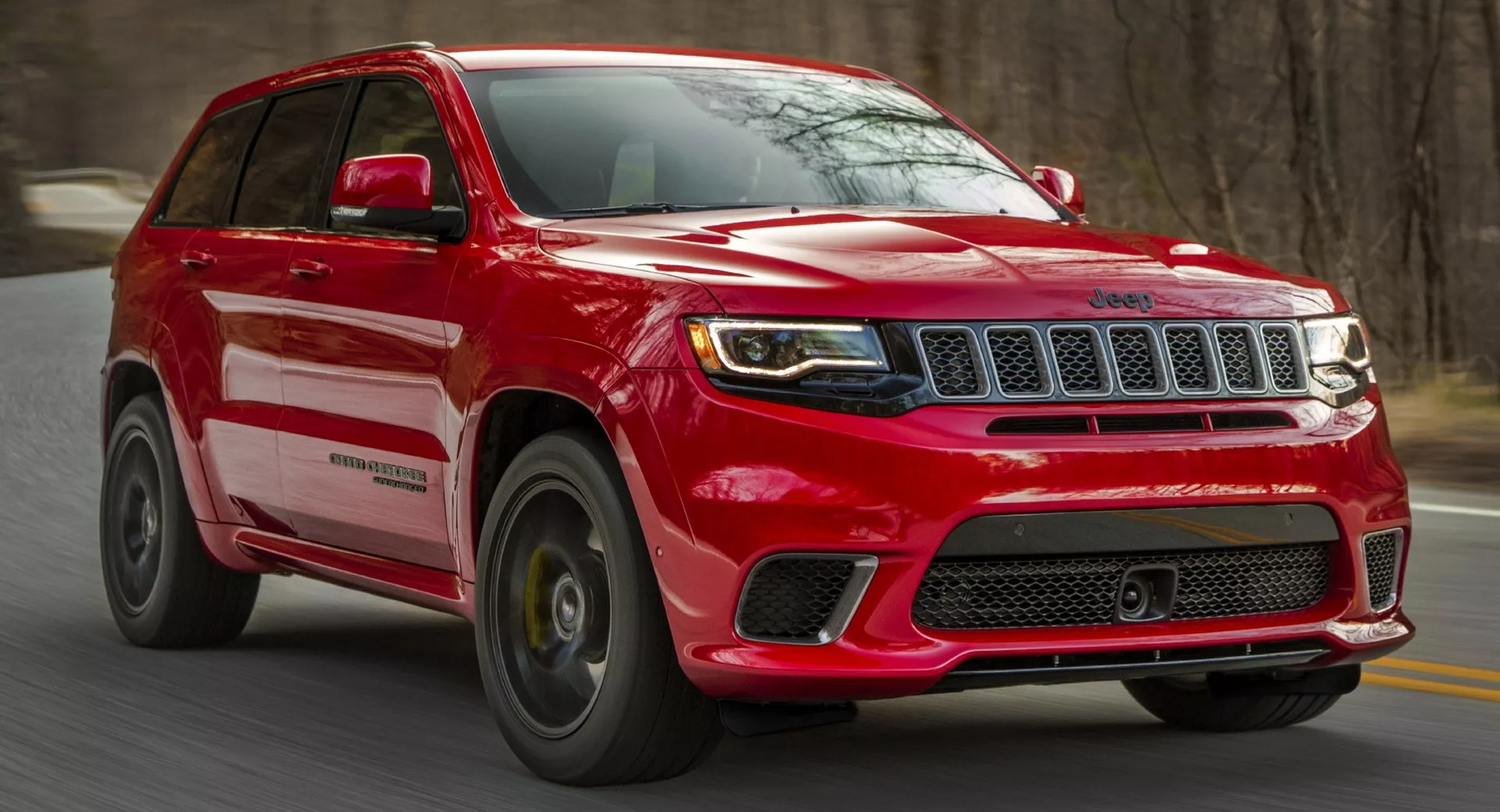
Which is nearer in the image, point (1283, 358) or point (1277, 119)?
point (1283, 358)

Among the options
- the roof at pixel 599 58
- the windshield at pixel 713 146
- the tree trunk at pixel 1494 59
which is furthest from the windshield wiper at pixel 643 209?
the tree trunk at pixel 1494 59

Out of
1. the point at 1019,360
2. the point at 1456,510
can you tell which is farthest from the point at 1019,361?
the point at 1456,510

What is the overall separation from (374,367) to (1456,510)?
5957 millimetres

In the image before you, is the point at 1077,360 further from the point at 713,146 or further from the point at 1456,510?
the point at 1456,510

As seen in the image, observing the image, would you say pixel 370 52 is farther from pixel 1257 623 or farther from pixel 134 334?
pixel 1257 623

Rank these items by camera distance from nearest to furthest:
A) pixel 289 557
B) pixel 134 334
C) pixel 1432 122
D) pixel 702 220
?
pixel 702 220, pixel 289 557, pixel 134 334, pixel 1432 122

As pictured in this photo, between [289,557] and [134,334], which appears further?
[134,334]

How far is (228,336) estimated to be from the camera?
23.4 feet

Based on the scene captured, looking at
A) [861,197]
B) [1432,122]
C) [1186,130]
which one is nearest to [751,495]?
[861,197]

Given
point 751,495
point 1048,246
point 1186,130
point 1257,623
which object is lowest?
point 1186,130

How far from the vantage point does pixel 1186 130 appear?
19.0 m

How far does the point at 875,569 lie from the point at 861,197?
1.79m

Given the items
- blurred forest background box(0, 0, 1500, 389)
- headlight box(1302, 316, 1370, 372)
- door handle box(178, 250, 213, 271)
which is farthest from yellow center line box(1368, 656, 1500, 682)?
blurred forest background box(0, 0, 1500, 389)

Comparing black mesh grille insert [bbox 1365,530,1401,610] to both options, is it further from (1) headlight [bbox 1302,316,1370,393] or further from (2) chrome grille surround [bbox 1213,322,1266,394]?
(2) chrome grille surround [bbox 1213,322,1266,394]
